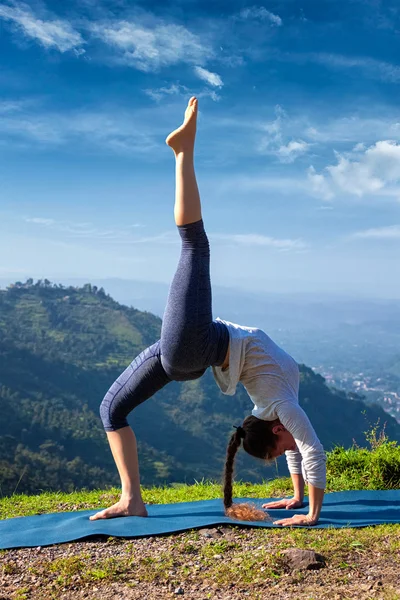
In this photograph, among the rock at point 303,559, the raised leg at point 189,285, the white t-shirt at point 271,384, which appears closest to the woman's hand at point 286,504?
the white t-shirt at point 271,384

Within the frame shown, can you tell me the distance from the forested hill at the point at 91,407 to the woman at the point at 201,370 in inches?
1128

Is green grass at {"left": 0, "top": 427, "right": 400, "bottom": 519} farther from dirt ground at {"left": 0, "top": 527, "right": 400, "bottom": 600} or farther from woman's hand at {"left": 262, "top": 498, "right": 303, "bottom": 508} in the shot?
dirt ground at {"left": 0, "top": 527, "right": 400, "bottom": 600}

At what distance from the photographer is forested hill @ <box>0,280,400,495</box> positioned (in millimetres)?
44781

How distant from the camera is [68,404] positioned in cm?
6075

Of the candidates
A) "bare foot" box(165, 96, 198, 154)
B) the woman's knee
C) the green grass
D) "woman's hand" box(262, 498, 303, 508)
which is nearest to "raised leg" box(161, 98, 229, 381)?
"bare foot" box(165, 96, 198, 154)

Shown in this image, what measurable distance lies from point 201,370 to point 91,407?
194ft

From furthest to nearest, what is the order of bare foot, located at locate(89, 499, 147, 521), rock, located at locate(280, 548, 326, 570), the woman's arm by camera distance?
the woman's arm < bare foot, located at locate(89, 499, 147, 521) < rock, located at locate(280, 548, 326, 570)

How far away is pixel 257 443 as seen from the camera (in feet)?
13.9

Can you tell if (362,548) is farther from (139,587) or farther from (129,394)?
(129,394)

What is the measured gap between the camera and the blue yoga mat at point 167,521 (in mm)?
4047

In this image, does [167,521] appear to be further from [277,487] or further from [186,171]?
[186,171]

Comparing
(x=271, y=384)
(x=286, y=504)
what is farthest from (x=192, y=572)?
(x=286, y=504)

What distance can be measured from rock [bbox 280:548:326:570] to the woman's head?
0.85 metres

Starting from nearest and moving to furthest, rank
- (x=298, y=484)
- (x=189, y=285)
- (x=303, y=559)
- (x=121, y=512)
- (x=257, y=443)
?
(x=303, y=559)
(x=189, y=285)
(x=257, y=443)
(x=121, y=512)
(x=298, y=484)
